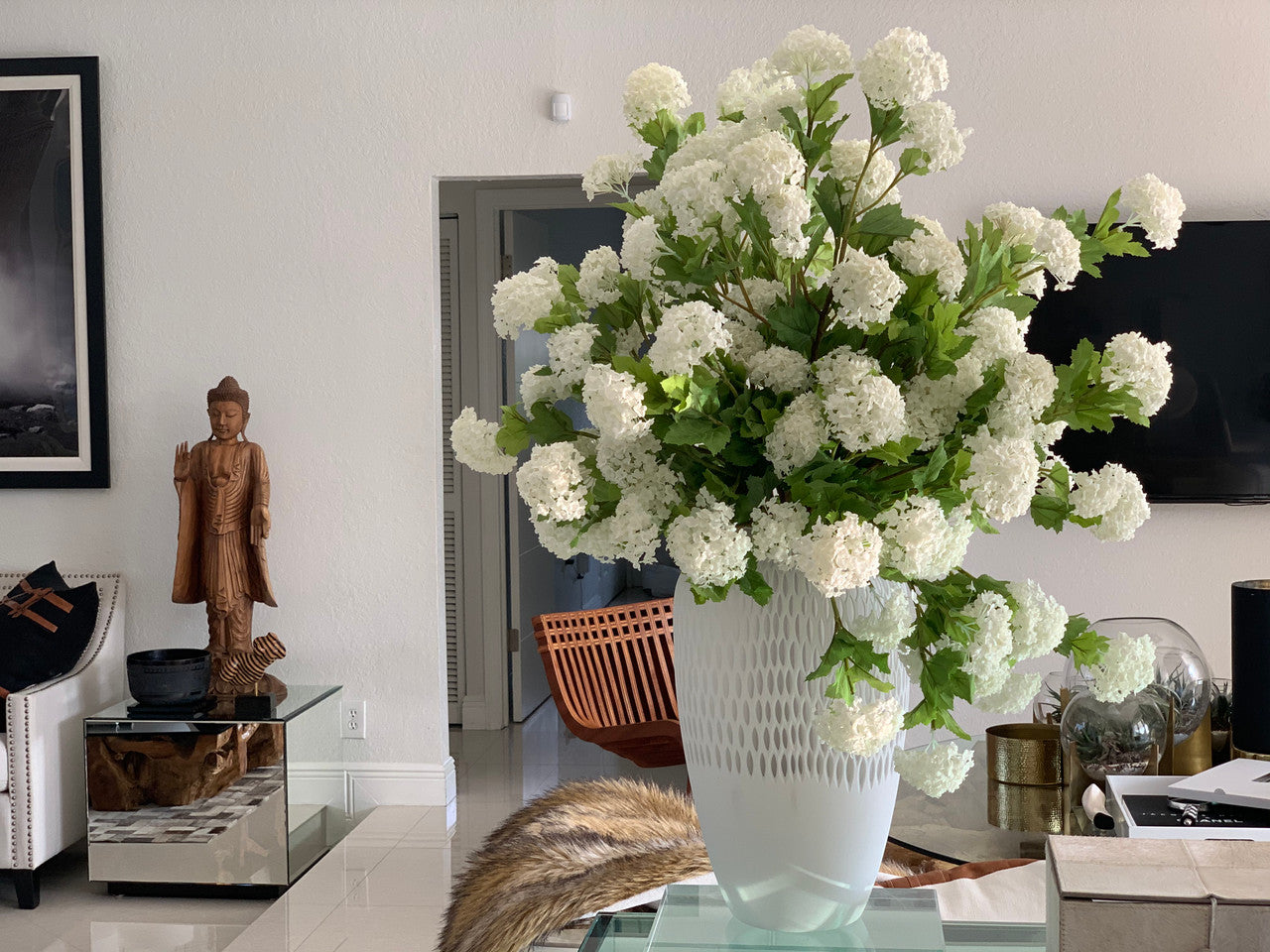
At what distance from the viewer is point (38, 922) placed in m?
3.41

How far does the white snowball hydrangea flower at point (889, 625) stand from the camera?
3.44 feet

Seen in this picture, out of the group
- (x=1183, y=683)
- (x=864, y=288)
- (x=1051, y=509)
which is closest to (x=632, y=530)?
(x=864, y=288)

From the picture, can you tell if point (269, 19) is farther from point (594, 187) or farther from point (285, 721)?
point (594, 187)

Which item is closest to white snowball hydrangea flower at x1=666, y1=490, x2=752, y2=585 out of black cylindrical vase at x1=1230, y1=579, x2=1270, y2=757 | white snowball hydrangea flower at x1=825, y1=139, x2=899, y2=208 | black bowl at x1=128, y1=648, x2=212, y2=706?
white snowball hydrangea flower at x1=825, y1=139, x2=899, y2=208

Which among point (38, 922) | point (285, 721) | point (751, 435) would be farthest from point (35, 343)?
point (751, 435)

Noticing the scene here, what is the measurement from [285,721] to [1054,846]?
124 inches

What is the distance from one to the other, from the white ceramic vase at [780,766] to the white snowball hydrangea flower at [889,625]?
4 cm

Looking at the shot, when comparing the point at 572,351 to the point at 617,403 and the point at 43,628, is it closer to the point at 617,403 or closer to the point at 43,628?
the point at 617,403

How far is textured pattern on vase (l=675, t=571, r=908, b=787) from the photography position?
111cm

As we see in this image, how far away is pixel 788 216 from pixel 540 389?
0.97 ft

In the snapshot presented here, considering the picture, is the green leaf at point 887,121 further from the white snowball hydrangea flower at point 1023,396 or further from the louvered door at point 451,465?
the louvered door at point 451,465

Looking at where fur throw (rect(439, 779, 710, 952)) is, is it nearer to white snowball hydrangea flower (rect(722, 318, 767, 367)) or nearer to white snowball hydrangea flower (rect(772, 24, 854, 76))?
white snowball hydrangea flower (rect(722, 318, 767, 367))

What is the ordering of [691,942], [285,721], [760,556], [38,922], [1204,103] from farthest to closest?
[1204,103]
[285,721]
[38,922]
[691,942]
[760,556]

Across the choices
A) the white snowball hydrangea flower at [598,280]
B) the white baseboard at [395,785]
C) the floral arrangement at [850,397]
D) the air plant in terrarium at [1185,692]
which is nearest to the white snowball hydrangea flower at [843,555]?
the floral arrangement at [850,397]
